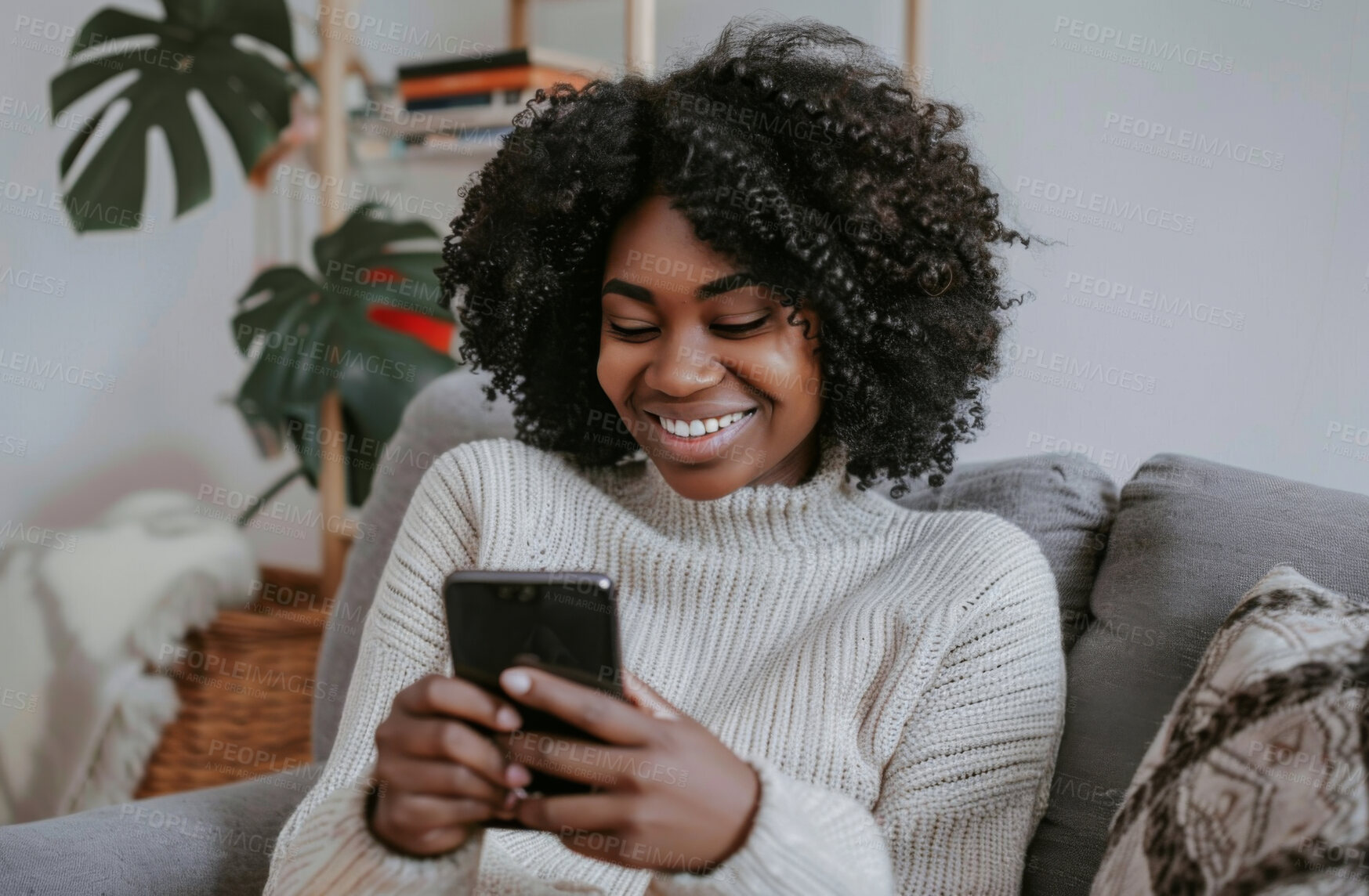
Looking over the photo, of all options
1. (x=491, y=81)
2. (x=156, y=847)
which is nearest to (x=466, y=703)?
(x=156, y=847)

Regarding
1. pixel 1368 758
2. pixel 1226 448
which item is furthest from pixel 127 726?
pixel 1368 758

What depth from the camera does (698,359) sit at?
1.01m

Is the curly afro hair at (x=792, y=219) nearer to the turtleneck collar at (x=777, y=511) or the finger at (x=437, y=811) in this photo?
the turtleneck collar at (x=777, y=511)

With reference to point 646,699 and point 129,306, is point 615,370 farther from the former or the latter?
point 129,306

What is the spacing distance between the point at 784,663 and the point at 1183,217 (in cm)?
91

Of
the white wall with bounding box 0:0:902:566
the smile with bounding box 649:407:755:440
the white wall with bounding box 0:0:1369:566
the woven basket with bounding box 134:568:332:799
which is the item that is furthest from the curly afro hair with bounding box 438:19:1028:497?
the white wall with bounding box 0:0:902:566

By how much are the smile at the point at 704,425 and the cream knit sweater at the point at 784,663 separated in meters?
0.10

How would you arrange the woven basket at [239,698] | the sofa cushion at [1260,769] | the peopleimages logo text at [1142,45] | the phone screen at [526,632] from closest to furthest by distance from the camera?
the sofa cushion at [1260,769], the phone screen at [526,632], the peopleimages logo text at [1142,45], the woven basket at [239,698]

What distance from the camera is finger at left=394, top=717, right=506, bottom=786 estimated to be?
0.76 m

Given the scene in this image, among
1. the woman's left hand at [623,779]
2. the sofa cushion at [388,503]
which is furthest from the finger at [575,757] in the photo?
the sofa cushion at [388,503]

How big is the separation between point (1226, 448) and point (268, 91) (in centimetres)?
165

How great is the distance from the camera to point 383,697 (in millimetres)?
1072

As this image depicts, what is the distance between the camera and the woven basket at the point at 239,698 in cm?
196

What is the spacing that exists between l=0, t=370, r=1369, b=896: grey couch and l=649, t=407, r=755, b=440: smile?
36 cm
